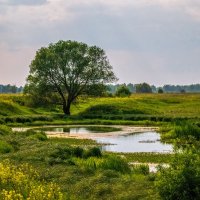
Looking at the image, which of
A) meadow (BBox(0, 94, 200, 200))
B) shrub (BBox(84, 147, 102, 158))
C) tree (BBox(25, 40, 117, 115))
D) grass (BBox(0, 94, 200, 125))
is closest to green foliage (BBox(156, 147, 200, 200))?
meadow (BBox(0, 94, 200, 200))

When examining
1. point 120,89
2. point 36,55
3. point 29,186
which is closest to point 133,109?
point 36,55

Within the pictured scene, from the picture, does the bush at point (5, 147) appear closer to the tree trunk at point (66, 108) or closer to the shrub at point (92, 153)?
the shrub at point (92, 153)

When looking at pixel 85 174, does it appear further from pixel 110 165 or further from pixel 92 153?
pixel 92 153

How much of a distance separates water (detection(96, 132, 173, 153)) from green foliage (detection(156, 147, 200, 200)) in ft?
70.0

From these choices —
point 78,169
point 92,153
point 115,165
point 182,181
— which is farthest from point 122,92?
point 182,181

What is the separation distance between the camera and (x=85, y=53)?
83.4 m

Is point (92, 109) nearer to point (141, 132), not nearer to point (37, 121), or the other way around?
point (37, 121)

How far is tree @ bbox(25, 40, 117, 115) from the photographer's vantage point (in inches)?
3167

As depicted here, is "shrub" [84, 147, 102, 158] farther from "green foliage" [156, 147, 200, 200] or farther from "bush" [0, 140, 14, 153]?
"green foliage" [156, 147, 200, 200]

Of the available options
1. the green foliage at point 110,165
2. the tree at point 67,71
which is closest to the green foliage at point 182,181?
the green foliage at point 110,165

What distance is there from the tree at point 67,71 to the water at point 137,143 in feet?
94.4

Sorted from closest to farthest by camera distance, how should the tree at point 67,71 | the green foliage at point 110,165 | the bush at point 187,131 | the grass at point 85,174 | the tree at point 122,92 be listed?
the grass at point 85,174 → the green foliage at point 110,165 → the bush at point 187,131 → the tree at point 67,71 → the tree at point 122,92

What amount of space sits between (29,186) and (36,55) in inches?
2613

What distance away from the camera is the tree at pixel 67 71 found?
264 feet
